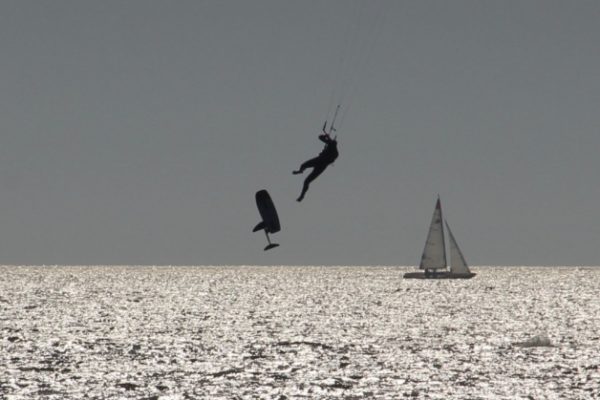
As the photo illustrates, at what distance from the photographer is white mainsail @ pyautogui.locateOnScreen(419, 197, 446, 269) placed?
108m

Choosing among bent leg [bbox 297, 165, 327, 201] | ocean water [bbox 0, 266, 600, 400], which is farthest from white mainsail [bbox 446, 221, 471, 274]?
bent leg [bbox 297, 165, 327, 201]

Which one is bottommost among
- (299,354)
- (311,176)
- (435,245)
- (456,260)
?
(299,354)

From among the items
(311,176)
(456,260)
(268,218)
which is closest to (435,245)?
(456,260)

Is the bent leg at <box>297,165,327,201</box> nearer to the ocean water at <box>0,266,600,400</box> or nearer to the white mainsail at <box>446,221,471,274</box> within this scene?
the ocean water at <box>0,266,600,400</box>

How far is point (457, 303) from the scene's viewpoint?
359 feet

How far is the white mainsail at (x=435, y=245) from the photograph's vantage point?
10750 cm

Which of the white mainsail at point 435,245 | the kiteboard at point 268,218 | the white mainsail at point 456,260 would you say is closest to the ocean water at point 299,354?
the kiteboard at point 268,218

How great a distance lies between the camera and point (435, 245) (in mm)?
108875

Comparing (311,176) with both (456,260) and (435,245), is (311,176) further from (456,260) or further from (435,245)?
(456,260)

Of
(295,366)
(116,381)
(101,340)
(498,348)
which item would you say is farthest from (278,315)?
(116,381)

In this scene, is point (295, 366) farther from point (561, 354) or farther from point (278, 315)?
point (278, 315)

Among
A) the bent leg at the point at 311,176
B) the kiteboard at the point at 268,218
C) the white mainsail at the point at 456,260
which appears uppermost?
the white mainsail at the point at 456,260

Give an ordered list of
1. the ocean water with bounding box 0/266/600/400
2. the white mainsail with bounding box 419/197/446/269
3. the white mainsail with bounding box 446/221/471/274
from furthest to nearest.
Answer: the white mainsail with bounding box 446/221/471/274 < the white mainsail with bounding box 419/197/446/269 < the ocean water with bounding box 0/266/600/400

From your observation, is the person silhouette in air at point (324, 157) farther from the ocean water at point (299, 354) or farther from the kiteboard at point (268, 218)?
the ocean water at point (299, 354)
